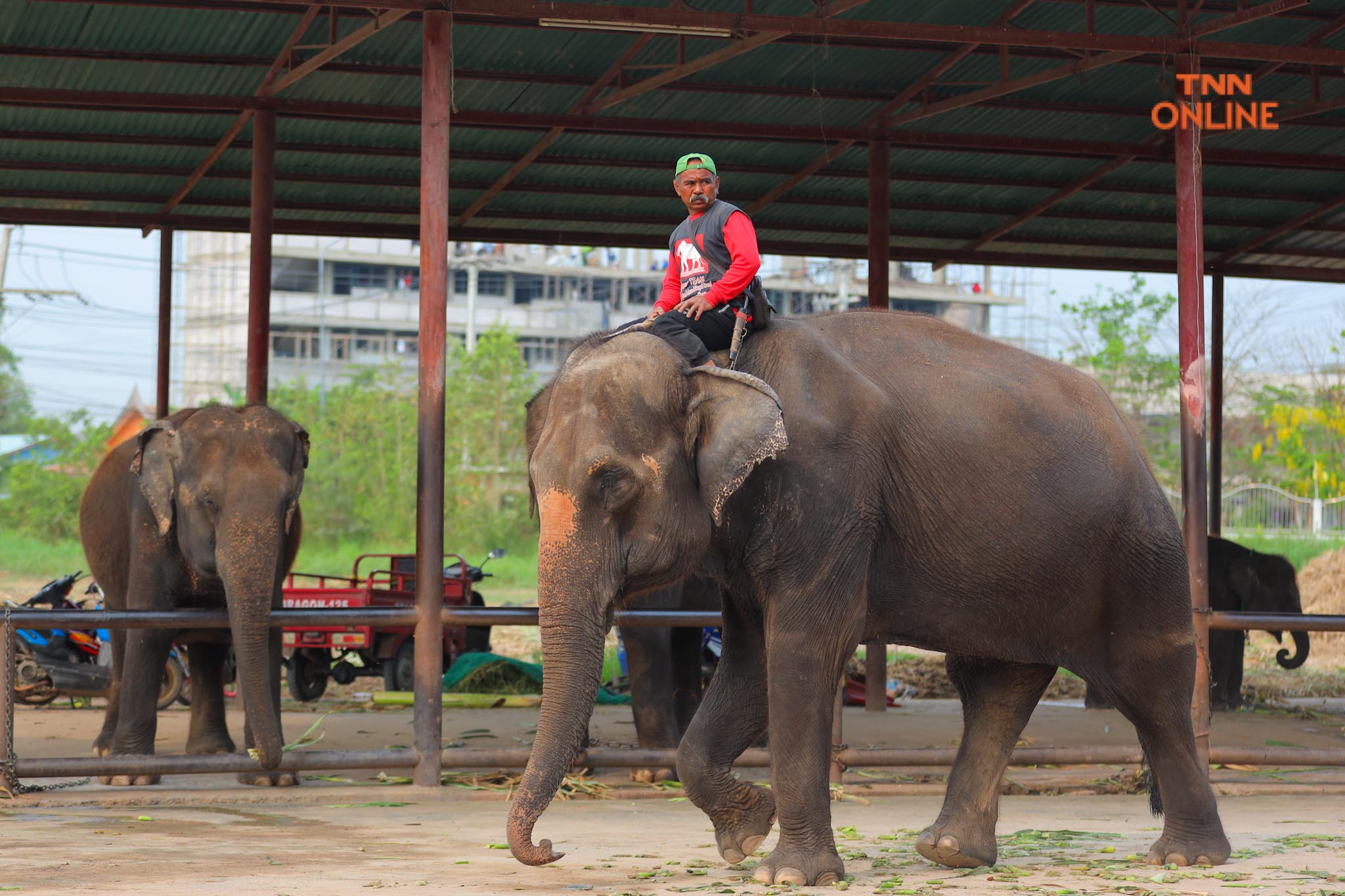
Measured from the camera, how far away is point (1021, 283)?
2522 inches

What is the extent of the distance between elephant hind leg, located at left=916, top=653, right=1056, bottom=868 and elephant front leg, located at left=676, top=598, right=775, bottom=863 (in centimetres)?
75

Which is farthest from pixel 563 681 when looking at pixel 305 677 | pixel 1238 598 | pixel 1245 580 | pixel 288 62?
pixel 1238 598

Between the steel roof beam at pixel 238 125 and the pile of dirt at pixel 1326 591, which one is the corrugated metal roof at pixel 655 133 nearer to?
→ the steel roof beam at pixel 238 125

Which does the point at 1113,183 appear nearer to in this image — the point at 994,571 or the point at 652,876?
the point at 994,571

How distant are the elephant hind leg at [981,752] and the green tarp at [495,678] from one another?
7.70 meters

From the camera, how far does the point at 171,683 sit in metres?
13.8

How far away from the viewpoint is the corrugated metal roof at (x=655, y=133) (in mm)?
10984

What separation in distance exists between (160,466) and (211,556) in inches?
25.2

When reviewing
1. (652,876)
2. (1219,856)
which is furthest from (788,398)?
(1219,856)

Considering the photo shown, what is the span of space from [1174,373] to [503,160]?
103 feet

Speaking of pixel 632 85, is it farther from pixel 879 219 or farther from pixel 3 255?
pixel 3 255

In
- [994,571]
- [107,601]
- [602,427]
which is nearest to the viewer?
[602,427]

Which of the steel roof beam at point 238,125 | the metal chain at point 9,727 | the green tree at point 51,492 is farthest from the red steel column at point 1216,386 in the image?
the green tree at point 51,492

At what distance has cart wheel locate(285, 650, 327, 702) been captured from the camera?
1456 cm
